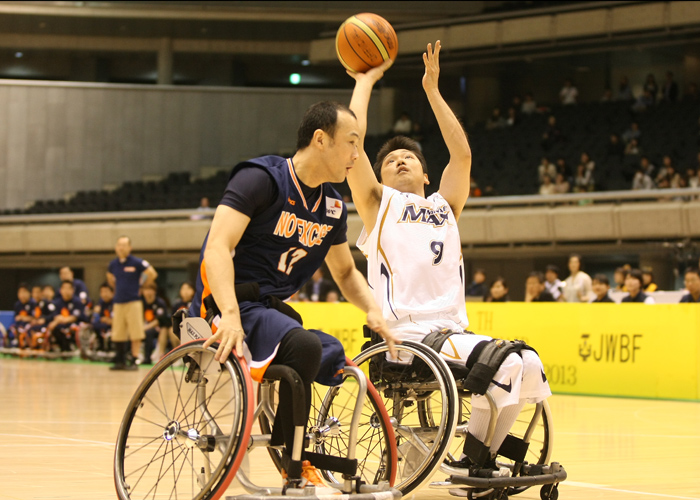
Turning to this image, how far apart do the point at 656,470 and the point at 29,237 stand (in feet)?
57.8

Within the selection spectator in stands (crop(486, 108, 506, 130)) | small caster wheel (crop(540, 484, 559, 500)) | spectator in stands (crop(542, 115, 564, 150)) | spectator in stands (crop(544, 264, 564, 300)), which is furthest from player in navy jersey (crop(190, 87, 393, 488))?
spectator in stands (crop(486, 108, 506, 130))

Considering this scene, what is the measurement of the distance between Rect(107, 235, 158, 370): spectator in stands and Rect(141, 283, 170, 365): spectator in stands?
1285 mm

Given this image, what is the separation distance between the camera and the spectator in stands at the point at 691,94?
1750 cm

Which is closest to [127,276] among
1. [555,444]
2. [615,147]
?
[555,444]

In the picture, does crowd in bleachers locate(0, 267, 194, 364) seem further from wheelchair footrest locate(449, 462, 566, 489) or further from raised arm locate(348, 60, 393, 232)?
wheelchair footrest locate(449, 462, 566, 489)

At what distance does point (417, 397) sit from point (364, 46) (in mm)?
1488

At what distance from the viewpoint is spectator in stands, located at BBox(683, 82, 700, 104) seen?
57.4 feet

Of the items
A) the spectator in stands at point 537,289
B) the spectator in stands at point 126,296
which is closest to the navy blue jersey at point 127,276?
the spectator in stands at point 126,296

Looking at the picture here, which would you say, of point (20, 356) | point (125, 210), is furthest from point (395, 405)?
point (125, 210)

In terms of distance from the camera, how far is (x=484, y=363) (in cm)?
323

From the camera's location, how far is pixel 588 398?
27.7ft

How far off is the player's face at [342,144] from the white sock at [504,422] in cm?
109

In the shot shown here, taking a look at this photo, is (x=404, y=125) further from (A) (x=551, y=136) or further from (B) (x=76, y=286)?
(B) (x=76, y=286)

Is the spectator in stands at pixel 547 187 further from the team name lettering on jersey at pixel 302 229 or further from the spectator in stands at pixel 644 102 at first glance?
the team name lettering on jersey at pixel 302 229
